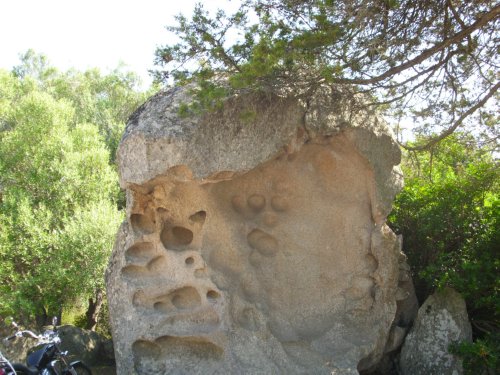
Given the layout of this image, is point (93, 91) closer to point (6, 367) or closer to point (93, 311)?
point (93, 311)

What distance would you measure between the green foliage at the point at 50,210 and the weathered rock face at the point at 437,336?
19.2 ft

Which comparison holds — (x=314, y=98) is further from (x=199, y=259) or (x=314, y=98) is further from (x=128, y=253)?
(x=128, y=253)

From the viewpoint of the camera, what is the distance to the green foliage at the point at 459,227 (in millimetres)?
7871

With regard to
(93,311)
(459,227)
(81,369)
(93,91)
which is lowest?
(81,369)

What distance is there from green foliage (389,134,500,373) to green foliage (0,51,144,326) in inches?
223

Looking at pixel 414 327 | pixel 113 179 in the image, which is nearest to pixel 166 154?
pixel 414 327

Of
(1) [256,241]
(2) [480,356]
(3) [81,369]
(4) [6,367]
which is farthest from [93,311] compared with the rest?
(2) [480,356]

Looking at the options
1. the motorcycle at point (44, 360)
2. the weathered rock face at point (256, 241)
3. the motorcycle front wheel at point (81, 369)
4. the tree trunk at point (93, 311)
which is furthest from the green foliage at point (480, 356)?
the tree trunk at point (93, 311)

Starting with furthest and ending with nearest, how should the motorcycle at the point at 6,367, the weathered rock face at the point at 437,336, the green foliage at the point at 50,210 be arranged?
the green foliage at the point at 50,210, the weathered rock face at the point at 437,336, the motorcycle at the point at 6,367

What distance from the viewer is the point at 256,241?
7586 mm

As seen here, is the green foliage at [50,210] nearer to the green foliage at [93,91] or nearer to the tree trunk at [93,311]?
the tree trunk at [93,311]

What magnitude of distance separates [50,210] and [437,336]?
319 inches

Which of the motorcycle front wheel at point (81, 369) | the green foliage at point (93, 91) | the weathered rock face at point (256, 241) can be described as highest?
the green foliage at point (93, 91)

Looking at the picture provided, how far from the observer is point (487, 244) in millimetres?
8227
